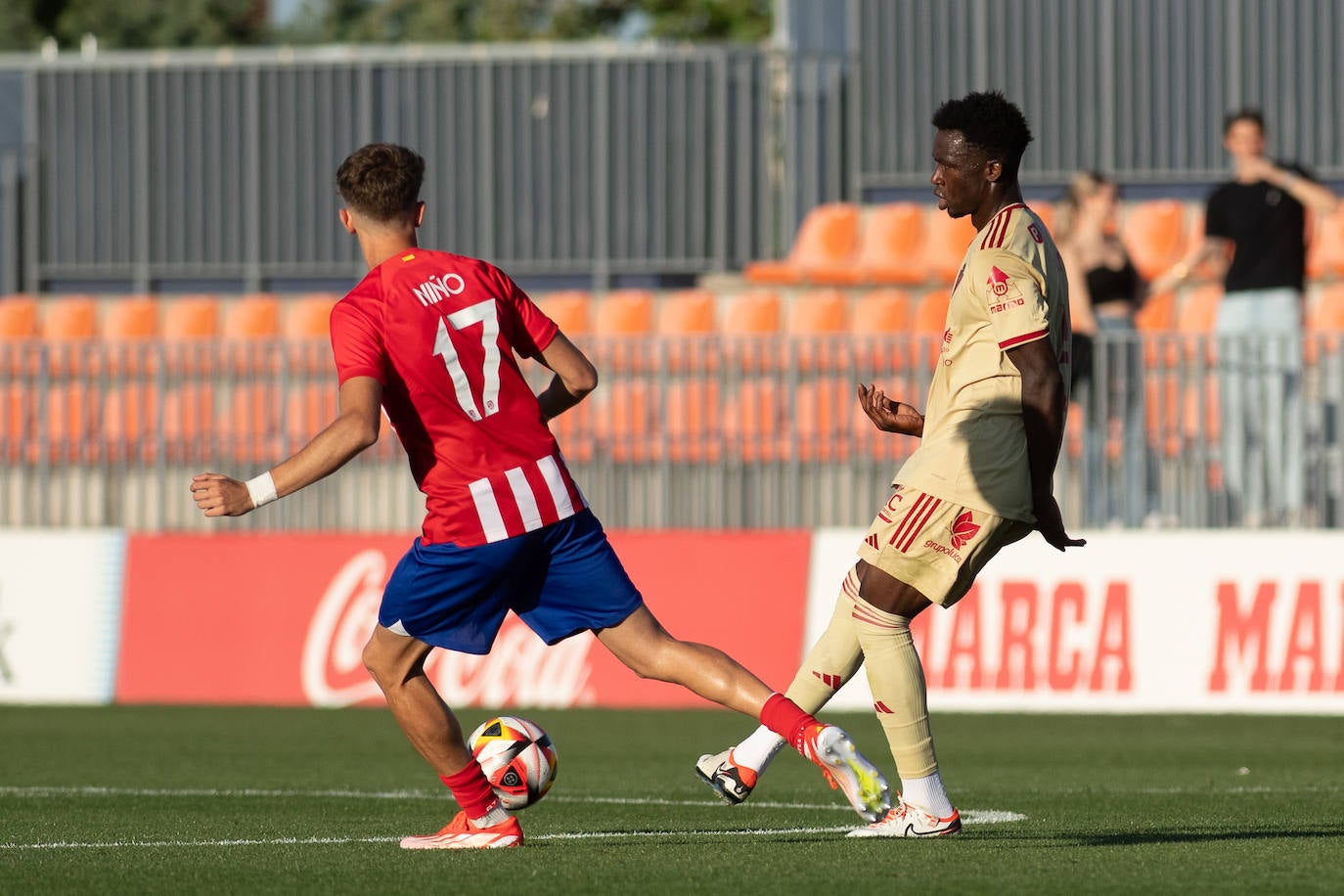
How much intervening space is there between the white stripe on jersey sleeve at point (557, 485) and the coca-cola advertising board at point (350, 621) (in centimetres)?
675

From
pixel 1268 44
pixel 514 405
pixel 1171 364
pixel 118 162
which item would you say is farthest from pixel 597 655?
pixel 118 162

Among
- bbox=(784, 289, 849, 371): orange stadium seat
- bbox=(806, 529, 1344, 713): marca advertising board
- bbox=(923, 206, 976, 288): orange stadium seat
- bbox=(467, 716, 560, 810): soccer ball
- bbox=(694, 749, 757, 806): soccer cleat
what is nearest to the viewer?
bbox=(694, 749, 757, 806): soccer cleat

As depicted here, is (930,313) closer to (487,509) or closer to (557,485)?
(557,485)

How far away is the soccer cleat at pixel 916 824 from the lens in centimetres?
625

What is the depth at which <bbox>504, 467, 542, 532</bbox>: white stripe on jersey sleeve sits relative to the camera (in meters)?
6.12

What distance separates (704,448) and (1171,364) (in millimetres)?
3095

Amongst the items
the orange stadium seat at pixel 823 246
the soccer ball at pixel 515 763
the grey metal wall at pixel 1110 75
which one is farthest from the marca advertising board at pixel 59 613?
the grey metal wall at pixel 1110 75

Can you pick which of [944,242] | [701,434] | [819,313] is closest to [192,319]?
[819,313]

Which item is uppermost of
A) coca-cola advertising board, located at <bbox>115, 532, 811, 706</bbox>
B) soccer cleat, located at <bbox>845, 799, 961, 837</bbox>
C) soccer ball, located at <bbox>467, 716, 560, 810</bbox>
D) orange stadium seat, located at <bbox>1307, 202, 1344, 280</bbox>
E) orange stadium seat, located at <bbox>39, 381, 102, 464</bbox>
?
orange stadium seat, located at <bbox>1307, 202, 1344, 280</bbox>

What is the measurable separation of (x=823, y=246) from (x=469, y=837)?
13671 mm

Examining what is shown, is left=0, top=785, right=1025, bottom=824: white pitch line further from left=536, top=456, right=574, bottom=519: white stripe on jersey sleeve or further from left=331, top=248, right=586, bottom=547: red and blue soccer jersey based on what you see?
left=331, top=248, right=586, bottom=547: red and blue soccer jersey

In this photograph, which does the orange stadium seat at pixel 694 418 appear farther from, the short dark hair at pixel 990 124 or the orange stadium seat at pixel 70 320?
the short dark hair at pixel 990 124

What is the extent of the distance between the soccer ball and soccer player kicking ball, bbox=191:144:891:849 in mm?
296

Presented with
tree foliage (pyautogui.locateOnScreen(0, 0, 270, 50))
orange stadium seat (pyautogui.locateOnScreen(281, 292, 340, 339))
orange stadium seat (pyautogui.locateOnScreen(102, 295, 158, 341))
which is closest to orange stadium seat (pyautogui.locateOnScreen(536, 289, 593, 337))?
orange stadium seat (pyautogui.locateOnScreen(281, 292, 340, 339))
